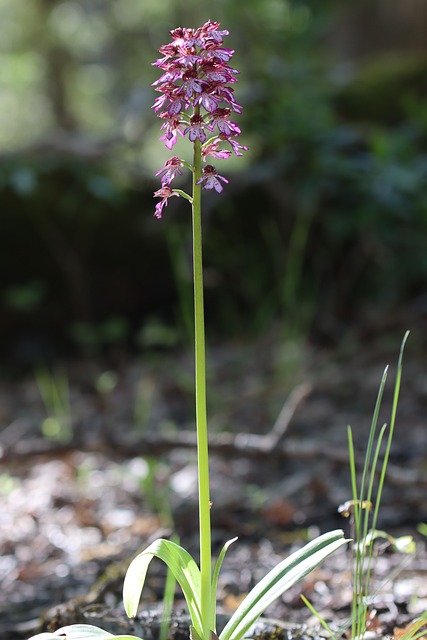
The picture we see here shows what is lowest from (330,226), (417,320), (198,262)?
(198,262)

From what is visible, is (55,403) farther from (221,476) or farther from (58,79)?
(58,79)

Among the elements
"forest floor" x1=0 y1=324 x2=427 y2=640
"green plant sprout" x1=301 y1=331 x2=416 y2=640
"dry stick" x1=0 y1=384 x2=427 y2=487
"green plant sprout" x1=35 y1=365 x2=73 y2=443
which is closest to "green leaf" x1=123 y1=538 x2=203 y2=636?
"green plant sprout" x1=301 y1=331 x2=416 y2=640

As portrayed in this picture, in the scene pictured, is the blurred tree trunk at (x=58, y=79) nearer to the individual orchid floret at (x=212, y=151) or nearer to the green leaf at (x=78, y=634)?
the individual orchid floret at (x=212, y=151)

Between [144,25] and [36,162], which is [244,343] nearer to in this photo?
[36,162]

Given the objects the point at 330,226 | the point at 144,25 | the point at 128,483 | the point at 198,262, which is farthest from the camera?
the point at 144,25

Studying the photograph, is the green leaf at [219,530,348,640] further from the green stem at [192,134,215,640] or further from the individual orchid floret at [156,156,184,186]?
the individual orchid floret at [156,156,184,186]

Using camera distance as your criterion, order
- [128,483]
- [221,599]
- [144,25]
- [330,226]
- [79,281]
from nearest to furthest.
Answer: [221,599]
[128,483]
[330,226]
[79,281]
[144,25]

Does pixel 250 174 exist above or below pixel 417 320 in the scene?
→ above

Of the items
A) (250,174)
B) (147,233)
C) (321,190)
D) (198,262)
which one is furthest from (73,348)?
(198,262)
